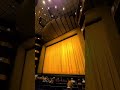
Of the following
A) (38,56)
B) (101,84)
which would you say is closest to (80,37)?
(38,56)

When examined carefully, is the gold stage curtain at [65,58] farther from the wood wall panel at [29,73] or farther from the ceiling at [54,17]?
the wood wall panel at [29,73]

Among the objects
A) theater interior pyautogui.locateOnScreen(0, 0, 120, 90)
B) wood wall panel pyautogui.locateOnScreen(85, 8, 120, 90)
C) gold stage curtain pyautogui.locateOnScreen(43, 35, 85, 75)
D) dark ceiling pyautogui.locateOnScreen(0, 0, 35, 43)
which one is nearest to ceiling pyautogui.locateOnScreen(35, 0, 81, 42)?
theater interior pyautogui.locateOnScreen(0, 0, 120, 90)

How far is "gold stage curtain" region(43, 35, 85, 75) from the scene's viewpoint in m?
2.94

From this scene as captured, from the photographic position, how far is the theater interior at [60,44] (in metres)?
0.79

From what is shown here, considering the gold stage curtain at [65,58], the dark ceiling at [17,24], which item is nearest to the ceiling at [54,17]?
the gold stage curtain at [65,58]

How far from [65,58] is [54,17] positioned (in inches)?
43.5

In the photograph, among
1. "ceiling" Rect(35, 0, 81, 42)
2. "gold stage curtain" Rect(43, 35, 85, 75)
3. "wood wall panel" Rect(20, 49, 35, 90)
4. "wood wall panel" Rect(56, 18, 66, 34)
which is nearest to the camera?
"wood wall panel" Rect(20, 49, 35, 90)

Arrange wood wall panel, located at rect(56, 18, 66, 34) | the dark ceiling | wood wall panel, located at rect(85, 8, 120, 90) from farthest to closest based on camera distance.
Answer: wood wall panel, located at rect(56, 18, 66, 34), wood wall panel, located at rect(85, 8, 120, 90), the dark ceiling

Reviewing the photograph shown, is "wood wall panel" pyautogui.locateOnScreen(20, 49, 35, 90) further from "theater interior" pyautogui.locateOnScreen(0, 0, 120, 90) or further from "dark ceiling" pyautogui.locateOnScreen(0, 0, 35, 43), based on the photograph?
"dark ceiling" pyautogui.locateOnScreen(0, 0, 35, 43)

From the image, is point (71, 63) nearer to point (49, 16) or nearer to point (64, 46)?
point (64, 46)

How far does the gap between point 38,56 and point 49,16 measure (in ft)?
3.93

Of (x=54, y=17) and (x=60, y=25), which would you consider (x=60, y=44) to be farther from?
(x=54, y=17)

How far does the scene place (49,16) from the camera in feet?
11.5

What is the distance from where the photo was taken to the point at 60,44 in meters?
3.77
